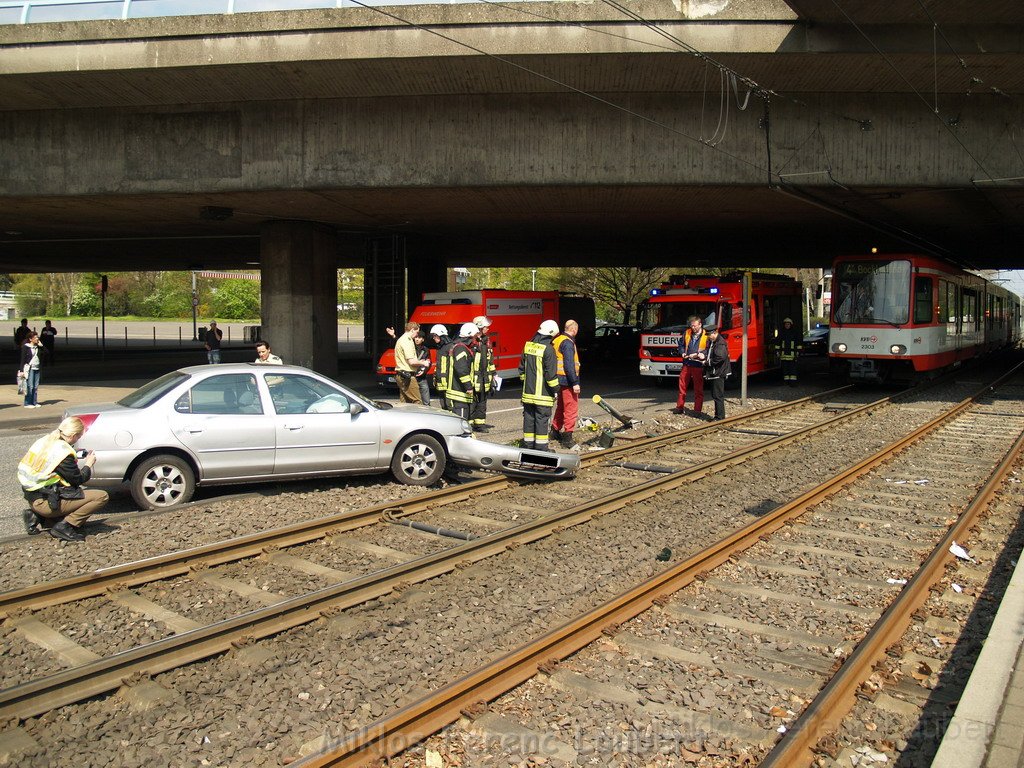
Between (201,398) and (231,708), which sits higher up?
(201,398)

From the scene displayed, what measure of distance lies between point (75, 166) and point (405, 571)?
51.9 ft

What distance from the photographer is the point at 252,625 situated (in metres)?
5.40

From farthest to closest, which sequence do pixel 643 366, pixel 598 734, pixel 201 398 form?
pixel 643 366 → pixel 201 398 → pixel 598 734

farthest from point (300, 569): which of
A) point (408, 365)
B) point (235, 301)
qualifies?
point (235, 301)

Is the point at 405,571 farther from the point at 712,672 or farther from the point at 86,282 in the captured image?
the point at 86,282

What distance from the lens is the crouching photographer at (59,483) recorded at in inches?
290

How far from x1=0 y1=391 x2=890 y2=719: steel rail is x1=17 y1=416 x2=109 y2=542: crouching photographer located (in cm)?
280

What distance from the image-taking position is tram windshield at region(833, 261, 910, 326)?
A: 65.7 feet

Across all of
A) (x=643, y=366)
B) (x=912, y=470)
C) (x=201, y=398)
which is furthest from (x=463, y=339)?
(x=643, y=366)

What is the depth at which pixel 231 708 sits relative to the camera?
14.7 feet

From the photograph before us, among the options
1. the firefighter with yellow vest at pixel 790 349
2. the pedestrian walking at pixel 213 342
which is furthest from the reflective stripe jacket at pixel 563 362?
the pedestrian walking at pixel 213 342

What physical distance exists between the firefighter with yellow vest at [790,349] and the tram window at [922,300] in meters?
3.35

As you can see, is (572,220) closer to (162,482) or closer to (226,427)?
(226,427)

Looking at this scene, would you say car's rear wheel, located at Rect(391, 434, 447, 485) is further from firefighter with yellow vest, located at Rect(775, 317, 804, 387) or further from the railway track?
firefighter with yellow vest, located at Rect(775, 317, 804, 387)
